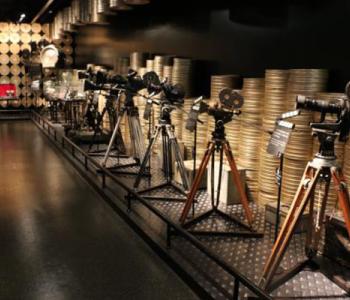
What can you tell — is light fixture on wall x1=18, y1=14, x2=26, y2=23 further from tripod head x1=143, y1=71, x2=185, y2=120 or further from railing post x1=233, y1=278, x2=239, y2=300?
railing post x1=233, y1=278, x2=239, y2=300

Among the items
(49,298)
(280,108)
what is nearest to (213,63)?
(280,108)

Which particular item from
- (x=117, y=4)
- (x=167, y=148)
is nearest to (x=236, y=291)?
(x=167, y=148)

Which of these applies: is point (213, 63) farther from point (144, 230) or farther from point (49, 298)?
point (49, 298)

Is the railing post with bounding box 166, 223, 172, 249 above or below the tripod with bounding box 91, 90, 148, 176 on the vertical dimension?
below

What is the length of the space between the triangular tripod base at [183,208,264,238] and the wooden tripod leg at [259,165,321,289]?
2.78 ft

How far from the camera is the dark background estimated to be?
11.6ft

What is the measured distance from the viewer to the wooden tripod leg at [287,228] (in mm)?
2410

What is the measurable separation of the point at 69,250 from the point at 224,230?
1.22 metres

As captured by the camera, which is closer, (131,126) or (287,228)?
(287,228)

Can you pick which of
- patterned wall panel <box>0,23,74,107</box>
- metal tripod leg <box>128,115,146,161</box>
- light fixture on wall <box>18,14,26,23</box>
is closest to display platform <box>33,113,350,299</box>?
metal tripod leg <box>128,115,146,161</box>

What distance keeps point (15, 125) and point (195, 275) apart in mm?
9052

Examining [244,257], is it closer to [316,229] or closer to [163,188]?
[316,229]

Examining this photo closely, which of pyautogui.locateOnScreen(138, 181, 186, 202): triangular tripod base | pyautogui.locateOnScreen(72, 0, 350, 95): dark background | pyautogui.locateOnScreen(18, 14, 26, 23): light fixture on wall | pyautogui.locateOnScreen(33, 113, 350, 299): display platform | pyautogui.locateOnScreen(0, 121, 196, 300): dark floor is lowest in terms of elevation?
pyautogui.locateOnScreen(0, 121, 196, 300): dark floor

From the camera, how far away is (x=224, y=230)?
350 cm
